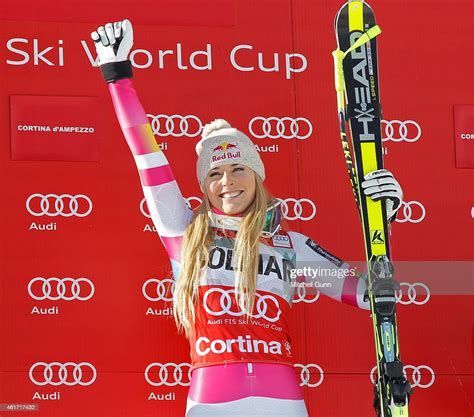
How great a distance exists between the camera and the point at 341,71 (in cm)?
543

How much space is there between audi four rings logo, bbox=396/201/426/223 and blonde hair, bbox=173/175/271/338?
2.71 feet

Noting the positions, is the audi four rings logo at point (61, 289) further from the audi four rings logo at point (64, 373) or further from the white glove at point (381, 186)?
the white glove at point (381, 186)

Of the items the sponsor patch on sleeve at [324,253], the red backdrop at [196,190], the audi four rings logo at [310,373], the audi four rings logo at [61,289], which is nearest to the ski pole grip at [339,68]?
the red backdrop at [196,190]

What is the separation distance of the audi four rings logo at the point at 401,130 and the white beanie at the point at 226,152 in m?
0.76

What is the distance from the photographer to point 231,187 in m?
5.25

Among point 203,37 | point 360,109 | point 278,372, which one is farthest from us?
point 203,37

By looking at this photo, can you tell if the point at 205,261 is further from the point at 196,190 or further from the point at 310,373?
the point at 310,373

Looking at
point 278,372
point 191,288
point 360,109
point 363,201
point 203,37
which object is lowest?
point 278,372

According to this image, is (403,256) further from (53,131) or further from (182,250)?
(53,131)

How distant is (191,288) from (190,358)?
520 mm

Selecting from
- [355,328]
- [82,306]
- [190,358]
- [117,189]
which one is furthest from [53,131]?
[355,328]

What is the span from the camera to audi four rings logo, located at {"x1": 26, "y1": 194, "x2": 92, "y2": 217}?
18.1ft

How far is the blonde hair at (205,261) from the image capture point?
5.11m
